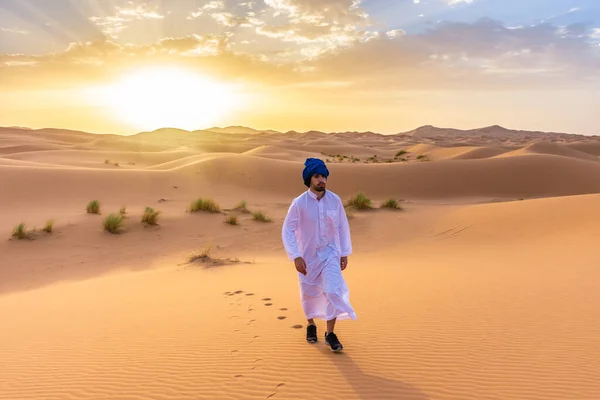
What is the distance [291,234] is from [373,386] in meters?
1.56

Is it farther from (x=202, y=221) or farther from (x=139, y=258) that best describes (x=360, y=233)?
(x=139, y=258)

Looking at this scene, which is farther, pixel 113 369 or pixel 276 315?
pixel 276 315

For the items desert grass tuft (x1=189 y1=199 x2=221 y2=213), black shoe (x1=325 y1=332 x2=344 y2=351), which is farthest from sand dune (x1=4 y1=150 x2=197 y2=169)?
black shoe (x1=325 y1=332 x2=344 y2=351)

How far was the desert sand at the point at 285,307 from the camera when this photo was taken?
4.12 metres

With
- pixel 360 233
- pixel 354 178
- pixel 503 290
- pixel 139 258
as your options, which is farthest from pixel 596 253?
pixel 354 178

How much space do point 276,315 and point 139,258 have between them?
5.84 metres

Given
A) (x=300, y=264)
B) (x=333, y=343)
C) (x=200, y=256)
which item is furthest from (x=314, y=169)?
(x=200, y=256)

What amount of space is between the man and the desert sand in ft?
1.65

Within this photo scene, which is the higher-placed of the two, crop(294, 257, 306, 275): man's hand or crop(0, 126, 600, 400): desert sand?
crop(294, 257, 306, 275): man's hand

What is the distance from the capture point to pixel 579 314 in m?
5.46

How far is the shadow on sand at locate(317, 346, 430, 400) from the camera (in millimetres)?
3785

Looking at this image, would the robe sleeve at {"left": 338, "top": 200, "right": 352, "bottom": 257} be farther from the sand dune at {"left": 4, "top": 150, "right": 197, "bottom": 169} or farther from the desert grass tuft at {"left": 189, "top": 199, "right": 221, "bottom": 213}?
the sand dune at {"left": 4, "top": 150, "right": 197, "bottom": 169}

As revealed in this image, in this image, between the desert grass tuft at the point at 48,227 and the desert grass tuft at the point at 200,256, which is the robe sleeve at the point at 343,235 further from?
the desert grass tuft at the point at 48,227

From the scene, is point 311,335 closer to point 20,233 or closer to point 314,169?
point 314,169
